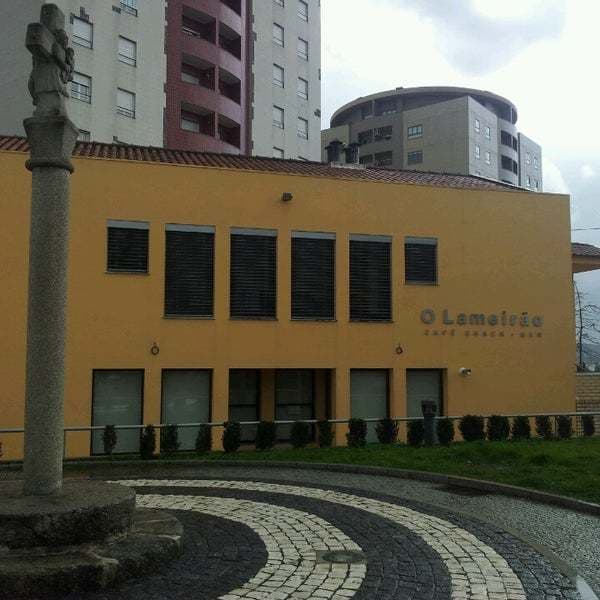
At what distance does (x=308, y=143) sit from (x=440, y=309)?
104 feet

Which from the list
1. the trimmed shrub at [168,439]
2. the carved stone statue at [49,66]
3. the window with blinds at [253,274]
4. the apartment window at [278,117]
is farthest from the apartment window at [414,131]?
the carved stone statue at [49,66]

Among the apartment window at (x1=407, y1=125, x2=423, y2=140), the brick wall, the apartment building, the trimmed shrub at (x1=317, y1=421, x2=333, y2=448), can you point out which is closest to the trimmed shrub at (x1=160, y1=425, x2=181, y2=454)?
the trimmed shrub at (x1=317, y1=421, x2=333, y2=448)

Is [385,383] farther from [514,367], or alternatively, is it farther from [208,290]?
[208,290]

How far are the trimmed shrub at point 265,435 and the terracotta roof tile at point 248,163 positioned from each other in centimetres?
739

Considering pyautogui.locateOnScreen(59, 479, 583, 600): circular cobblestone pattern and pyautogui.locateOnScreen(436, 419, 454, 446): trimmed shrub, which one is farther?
pyautogui.locateOnScreen(436, 419, 454, 446): trimmed shrub

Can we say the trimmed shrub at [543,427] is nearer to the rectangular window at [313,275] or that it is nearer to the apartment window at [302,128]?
the rectangular window at [313,275]

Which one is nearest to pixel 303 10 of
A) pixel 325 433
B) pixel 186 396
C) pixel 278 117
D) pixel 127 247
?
pixel 278 117

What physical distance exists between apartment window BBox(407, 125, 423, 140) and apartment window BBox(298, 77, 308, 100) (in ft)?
97.8

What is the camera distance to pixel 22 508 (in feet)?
21.2

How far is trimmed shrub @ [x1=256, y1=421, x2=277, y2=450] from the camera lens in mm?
16250

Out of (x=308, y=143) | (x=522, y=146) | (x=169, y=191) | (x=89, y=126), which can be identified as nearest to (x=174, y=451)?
(x=169, y=191)

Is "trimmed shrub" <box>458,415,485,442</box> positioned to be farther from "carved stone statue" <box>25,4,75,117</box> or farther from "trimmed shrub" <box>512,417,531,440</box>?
"carved stone statue" <box>25,4,75,117</box>

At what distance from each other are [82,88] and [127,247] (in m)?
19.4

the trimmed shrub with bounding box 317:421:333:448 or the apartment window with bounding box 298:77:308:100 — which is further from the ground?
the apartment window with bounding box 298:77:308:100
